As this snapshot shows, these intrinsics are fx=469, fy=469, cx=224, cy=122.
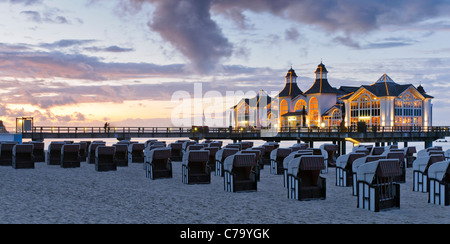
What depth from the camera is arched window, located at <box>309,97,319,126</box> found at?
3004 inches

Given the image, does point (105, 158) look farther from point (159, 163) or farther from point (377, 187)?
point (377, 187)

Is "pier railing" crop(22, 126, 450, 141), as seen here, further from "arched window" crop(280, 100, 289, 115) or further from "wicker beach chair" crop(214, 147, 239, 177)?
"wicker beach chair" crop(214, 147, 239, 177)

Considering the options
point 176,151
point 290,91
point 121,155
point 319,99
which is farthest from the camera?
point 290,91

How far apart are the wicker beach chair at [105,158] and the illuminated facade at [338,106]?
47718 millimetres

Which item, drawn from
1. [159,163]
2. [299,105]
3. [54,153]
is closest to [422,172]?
[159,163]

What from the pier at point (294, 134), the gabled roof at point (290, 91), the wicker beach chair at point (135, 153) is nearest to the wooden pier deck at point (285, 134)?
the pier at point (294, 134)

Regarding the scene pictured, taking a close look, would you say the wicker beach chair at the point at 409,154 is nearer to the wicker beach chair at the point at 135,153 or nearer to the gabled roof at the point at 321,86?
the wicker beach chair at the point at 135,153

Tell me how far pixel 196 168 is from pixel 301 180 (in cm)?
543

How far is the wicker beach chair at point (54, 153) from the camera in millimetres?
26156

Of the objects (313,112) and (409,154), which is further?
(313,112)

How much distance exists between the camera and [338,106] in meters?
74.6

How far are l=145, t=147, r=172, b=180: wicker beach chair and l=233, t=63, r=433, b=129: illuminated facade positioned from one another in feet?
164

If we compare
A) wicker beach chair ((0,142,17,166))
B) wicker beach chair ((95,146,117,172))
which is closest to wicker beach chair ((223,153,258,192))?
wicker beach chair ((95,146,117,172))
